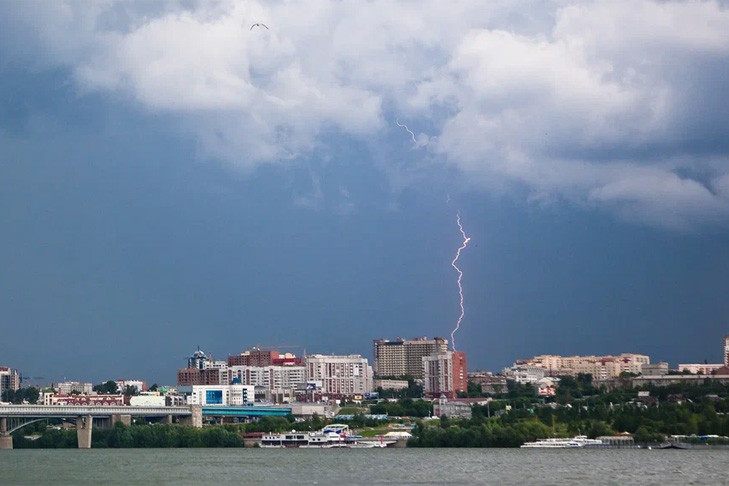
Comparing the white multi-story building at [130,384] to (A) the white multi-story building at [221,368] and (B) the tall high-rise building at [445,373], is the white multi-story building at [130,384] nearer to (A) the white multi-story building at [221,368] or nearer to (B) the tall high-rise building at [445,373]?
(A) the white multi-story building at [221,368]

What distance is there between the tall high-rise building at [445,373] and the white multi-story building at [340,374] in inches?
422

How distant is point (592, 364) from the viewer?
18338cm

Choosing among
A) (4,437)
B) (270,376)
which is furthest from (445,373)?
(4,437)

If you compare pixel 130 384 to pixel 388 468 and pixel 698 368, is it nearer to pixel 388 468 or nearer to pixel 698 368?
pixel 698 368

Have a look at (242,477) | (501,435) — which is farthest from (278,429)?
(242,477)

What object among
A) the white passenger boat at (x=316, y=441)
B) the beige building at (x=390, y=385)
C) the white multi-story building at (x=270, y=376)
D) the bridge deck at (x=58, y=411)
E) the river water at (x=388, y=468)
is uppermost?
the white multi-story building at (x=270, y=376)

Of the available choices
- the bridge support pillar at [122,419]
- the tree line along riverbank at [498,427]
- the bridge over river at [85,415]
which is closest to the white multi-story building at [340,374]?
the tree line along riverbank at [498,427]

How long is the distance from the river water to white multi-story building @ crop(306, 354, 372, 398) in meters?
92.5

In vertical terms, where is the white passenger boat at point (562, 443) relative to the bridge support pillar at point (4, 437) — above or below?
below

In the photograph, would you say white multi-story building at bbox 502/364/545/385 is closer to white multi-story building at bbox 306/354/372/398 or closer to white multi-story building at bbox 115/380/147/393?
white multi-story building at bbox 306/354/372/398

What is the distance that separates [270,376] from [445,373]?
2272 cm

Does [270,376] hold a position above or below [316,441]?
above

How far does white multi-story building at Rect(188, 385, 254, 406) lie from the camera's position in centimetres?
12900

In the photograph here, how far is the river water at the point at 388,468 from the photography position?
44.4 meters
